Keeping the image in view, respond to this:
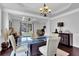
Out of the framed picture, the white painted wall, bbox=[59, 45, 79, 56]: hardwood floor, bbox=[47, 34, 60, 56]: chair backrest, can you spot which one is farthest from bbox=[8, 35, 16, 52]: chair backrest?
bbox=[59, 45, 79, 56]: hardwood floor

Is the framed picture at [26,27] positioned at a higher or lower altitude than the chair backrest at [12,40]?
higher

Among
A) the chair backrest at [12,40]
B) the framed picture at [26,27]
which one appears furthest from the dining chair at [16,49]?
the framed picture at [26,27]

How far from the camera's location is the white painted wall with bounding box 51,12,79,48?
6.95ft

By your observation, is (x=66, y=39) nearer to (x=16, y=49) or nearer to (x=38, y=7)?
(x=38, y=7)

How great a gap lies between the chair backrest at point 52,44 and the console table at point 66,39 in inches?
5.5

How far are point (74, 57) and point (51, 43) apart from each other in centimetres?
55

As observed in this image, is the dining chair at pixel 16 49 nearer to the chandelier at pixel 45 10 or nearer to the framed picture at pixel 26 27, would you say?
the framed picture at pixel 26 27

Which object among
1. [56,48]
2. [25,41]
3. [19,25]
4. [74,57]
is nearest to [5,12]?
[19,25]

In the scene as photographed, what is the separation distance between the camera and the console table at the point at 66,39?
2.18 metres

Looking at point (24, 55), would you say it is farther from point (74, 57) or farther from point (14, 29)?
point (74, 57)

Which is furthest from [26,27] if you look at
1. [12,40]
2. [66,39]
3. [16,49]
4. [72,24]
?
[72,24]

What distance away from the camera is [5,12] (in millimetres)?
1986

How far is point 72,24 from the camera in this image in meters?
2.28

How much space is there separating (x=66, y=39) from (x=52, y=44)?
0.40 metres
